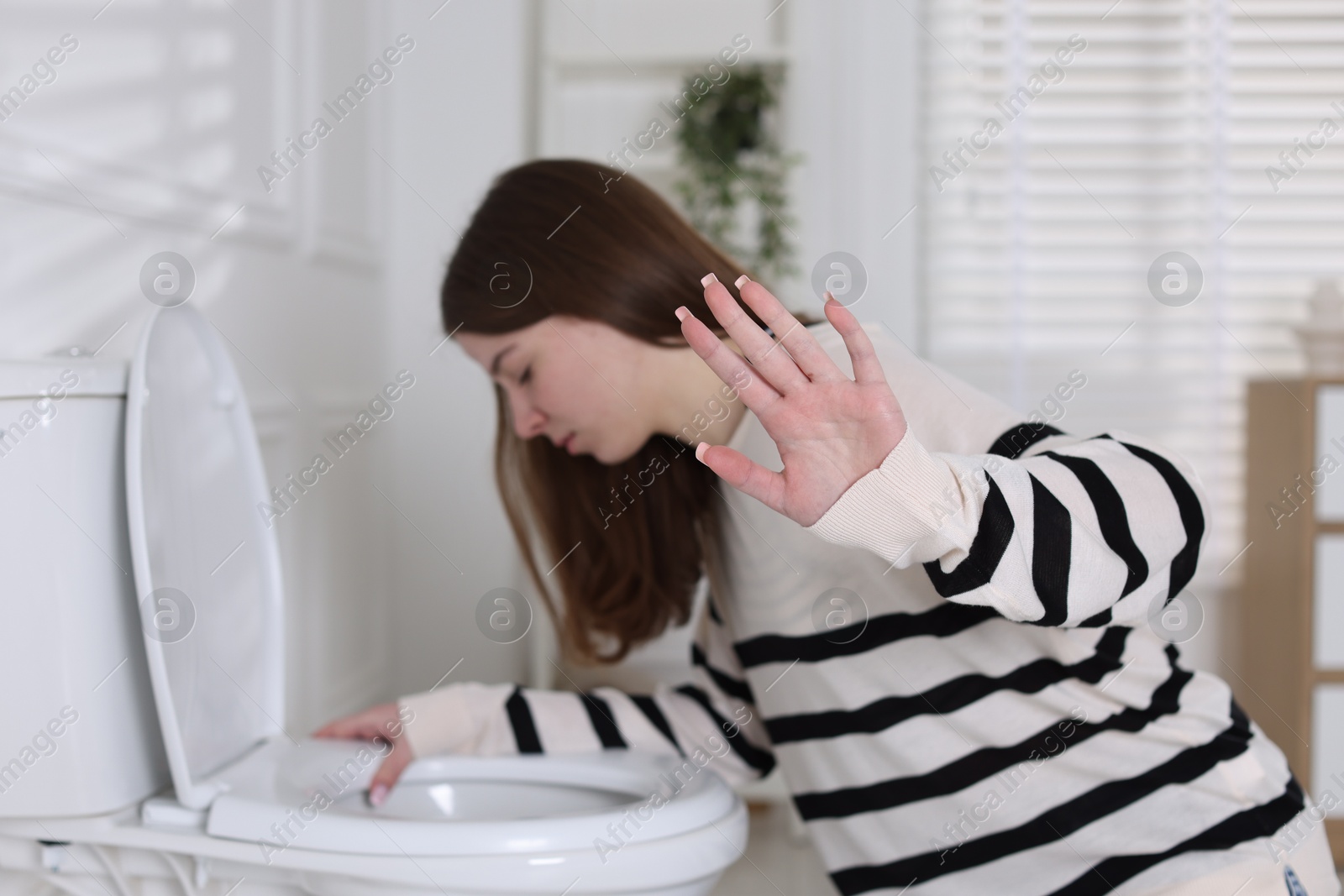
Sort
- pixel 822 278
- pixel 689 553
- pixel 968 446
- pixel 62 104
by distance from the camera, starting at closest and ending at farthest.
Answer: pixel 968 446 < pixel 62 104 < pixel 689 553 < pixel 822 278

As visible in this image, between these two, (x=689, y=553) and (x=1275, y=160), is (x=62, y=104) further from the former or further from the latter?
(x=1275, y=160)

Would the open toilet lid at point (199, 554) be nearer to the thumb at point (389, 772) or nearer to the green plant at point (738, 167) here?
the thumb at point (389, 772)

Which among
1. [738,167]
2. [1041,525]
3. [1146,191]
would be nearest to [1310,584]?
[1146,191]

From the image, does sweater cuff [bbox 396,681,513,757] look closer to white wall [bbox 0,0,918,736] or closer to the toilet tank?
the toilet tank

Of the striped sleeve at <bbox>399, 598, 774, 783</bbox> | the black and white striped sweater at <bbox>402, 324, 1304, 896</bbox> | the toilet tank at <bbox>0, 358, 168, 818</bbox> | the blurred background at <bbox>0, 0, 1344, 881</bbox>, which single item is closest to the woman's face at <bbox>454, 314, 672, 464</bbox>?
the black and white striped sweater at <bbox>402, 324, 1304, 896</bbox>

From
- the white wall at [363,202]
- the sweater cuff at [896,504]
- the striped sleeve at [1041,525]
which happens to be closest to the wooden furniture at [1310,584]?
the white wall at [363,202]

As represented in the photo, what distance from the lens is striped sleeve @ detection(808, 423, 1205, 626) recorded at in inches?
22.6

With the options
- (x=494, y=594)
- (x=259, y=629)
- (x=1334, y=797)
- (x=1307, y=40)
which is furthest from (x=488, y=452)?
(x=1307, y=40)

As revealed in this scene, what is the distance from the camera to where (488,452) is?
5.90ft

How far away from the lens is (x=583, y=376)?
977 millimetres

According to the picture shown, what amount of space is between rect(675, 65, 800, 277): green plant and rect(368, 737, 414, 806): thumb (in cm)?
111

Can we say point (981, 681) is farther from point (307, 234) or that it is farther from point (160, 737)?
point (307, 234)

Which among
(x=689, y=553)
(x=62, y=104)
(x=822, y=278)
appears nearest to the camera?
(x=62, y=104)

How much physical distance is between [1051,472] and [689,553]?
0.54 meters
